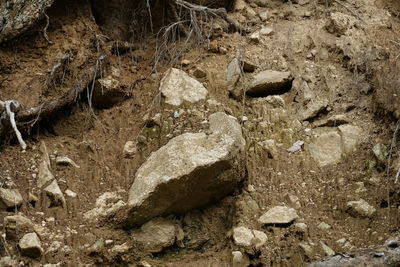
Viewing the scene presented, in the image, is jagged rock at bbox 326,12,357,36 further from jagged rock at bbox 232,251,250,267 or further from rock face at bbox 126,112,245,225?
jagged rock at bbox 232,251,250,267

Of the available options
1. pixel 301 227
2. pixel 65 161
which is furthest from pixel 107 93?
pixel 301 227

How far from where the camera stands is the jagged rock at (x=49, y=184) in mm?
3652

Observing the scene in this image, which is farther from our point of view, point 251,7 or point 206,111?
point 251,7

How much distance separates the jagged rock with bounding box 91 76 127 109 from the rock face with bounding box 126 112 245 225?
925mm

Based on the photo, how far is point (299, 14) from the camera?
5.05 metres

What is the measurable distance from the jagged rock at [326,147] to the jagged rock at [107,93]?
1.60 meters

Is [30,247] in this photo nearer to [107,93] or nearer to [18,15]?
[107,93]

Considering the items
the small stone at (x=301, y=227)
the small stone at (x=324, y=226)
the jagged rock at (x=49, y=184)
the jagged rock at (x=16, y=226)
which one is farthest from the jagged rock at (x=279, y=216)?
the jagged rock at (x=16, y=226)

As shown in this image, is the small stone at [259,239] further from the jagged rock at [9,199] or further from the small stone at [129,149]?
the jagged rock at [9,199]

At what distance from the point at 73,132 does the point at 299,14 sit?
238cm

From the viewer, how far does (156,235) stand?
3.53 metres

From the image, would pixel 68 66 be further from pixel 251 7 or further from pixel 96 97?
pixel 251 7

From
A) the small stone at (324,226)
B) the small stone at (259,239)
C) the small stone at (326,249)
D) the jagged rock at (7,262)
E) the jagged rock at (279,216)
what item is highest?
the jagged rock at (7,262)

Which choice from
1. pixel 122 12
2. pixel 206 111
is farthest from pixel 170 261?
pixel 122 12
